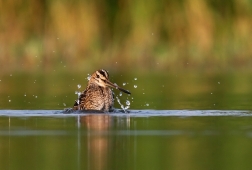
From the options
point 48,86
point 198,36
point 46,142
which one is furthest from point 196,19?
point 46,142

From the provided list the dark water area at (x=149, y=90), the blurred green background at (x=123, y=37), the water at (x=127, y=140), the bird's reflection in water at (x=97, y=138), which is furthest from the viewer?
the blurred green background at (x=123, y=37)

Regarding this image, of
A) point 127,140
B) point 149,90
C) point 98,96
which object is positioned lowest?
point 127,140

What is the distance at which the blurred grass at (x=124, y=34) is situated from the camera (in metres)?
27.2

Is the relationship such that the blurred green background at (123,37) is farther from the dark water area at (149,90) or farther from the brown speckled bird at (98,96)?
the brown speckled bird at (98,96)

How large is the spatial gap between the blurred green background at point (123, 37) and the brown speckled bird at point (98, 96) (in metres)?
8.33

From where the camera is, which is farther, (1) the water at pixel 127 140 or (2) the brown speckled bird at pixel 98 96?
(2) the brown speckled bird at pixel 98 96

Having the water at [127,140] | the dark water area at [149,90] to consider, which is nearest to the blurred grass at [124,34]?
the dark water area at [149,90]

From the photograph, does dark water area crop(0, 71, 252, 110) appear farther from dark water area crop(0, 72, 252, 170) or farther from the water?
the water

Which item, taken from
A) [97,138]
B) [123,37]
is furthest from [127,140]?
[123,37]

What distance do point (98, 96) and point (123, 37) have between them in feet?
32.9

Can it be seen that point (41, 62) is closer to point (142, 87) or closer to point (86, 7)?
point (86, 7)

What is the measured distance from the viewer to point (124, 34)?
27.5m

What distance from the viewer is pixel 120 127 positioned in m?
14.7

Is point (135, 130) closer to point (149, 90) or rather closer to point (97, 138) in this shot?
point (97, 138)
